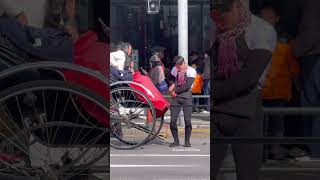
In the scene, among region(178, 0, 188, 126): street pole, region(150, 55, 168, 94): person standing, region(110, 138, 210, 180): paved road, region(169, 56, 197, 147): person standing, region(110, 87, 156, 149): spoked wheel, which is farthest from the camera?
region(178, 0, 188, 126): street pole

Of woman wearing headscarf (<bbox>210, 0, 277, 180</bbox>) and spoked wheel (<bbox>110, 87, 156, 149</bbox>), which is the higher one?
woman wearing headscarf (<bbox>210, 0, 277, 180</bbox>)

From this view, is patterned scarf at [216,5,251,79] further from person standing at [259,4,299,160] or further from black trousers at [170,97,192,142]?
black trousers at [170,97,192,142]

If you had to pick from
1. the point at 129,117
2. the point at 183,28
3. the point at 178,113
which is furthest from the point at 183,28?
Result: the point at 129,117

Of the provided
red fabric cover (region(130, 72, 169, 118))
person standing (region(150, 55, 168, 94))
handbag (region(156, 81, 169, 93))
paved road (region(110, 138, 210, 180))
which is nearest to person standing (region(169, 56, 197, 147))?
red fabric cover (region(130, 72, 169, 118))

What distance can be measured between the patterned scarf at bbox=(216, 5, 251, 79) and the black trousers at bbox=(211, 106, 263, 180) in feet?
0.67

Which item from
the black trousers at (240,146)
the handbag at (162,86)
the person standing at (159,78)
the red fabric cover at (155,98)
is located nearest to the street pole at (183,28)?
the person standing at (159,78)

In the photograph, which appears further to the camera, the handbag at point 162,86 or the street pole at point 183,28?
the street pole at point 183,28

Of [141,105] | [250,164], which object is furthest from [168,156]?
[250,164]

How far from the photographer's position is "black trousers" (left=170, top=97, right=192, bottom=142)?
11789 mm

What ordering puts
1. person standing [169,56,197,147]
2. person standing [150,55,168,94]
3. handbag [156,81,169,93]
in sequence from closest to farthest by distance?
person standing [169,56,197,147] < handbag [156,81,169,93] < person standing [150,55,168,94]

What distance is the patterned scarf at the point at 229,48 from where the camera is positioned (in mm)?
3234

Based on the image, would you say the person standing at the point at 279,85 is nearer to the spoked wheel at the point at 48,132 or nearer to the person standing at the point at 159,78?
the spoked wheel at the point at 48,132

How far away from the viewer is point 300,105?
3293mm

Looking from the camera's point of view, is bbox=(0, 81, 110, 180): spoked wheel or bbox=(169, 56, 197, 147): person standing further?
bbox=(169, 56, 197, 147): person standing
